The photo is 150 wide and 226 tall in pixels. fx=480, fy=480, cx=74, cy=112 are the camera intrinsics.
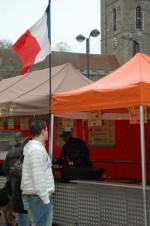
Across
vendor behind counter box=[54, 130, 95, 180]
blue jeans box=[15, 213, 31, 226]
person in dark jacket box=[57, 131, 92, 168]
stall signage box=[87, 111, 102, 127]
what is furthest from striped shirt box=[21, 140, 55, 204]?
person in dark jacket box=[57, 131, 92, 168]

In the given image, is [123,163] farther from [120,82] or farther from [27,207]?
[27,207]

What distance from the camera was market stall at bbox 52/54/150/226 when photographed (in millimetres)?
6566

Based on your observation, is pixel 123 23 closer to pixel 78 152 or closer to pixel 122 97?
pixel 78 152

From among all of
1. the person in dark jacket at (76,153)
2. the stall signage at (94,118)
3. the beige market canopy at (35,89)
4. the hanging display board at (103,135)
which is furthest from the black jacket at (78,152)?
the hanging display board at (103,135)

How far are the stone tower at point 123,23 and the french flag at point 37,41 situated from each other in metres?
79.5

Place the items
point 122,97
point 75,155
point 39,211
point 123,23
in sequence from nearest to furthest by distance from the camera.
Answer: point 39,211, point 122,97, point 75,155, point 123,23

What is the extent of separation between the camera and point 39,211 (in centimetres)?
546

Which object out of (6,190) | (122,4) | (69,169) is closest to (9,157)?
(6,190)

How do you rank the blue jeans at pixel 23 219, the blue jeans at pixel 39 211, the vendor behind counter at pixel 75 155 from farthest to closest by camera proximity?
the vendor behind counter at pixel 75 155 → the blue jeans at pixel 23 219 → the blue jeans at pixel 39 211

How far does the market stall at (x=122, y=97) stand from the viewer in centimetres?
657

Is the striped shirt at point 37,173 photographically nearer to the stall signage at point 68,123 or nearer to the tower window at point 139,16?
the stall signage at point 68,123

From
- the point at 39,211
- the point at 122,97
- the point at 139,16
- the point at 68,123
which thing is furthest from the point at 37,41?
the point at 139,16

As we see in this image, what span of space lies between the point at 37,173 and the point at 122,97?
78.5 inches

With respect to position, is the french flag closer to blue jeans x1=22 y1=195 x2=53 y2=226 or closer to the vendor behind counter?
the vendor behind counter
